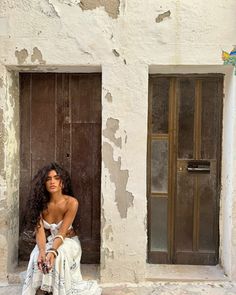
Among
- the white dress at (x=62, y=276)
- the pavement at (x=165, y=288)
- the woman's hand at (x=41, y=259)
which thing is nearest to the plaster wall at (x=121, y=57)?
the pavement at (x=165, y=288)

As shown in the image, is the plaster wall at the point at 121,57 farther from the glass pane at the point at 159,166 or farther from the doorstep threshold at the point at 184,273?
the glass pane at the point at 159,166

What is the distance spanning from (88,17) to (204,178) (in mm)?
1837

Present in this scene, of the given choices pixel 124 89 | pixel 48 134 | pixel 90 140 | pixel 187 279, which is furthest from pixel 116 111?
pixel 187 279

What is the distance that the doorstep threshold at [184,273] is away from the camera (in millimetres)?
3680

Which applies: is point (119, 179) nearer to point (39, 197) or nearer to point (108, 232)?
point (108, 232)

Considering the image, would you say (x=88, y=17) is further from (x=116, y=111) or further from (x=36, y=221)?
(x=36, y=221)

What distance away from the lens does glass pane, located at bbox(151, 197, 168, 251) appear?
12.8 ft

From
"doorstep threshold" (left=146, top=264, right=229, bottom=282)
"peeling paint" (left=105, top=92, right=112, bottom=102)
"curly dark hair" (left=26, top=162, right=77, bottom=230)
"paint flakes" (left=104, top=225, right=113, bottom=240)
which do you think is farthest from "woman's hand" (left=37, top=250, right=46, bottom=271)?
"peeling paint" (left=105, top=92, right=112, bottom=102)

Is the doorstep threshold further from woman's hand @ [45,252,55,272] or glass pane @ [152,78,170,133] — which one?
glass pane @ [152,78,170,133]

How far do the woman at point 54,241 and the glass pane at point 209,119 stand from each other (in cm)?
135

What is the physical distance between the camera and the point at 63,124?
3.90 meters

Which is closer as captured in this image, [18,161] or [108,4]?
[108,4]

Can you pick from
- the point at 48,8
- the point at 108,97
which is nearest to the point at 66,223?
the point at 108,97

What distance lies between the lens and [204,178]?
388cm
